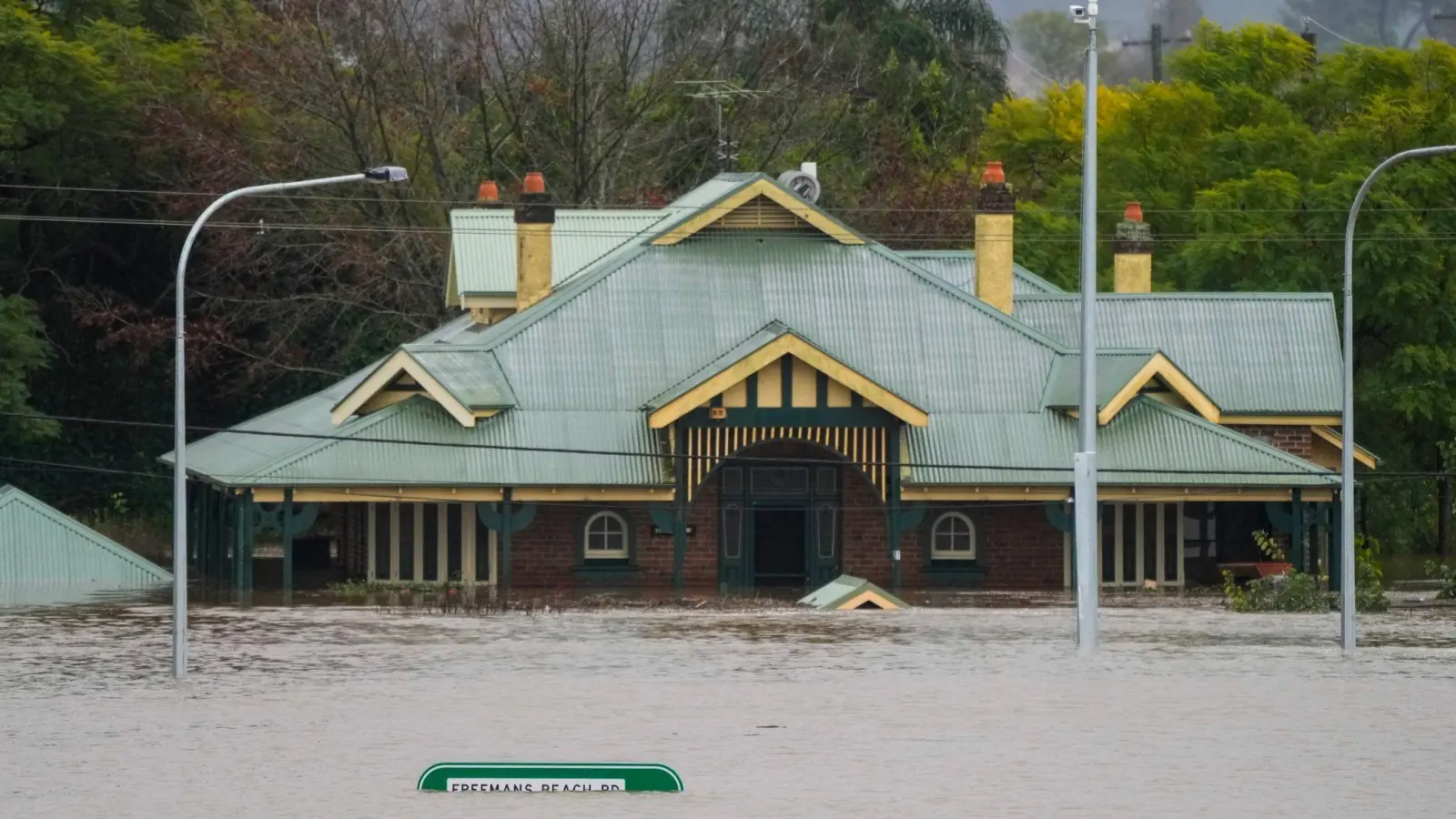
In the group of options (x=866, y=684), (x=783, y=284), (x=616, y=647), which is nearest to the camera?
(x=866, y=684)

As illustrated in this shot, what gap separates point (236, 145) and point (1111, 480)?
83.5 ft

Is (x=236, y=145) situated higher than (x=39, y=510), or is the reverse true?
(x=236, y=145)

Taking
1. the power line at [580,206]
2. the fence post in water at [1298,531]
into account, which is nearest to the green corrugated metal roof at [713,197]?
the power line at [580,206]

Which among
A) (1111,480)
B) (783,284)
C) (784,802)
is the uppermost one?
(783,284)

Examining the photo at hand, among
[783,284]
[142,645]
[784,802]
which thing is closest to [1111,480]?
[783,284]

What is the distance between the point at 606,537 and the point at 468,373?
13.7 ft

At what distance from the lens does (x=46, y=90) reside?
2682 inches

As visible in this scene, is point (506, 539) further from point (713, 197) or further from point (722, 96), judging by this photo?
point (722, 96)

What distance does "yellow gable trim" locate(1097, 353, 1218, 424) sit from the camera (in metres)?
57.5

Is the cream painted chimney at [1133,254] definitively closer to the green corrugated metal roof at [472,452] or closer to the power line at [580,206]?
the power line at [580,206]

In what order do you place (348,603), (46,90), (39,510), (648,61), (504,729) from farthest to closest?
(648,61) → (46,90) → (39,510) → (348,603) → (504,729)

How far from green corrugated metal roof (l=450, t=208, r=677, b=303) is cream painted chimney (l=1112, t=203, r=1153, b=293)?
10.3 meters

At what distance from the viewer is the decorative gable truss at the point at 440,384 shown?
56.2m

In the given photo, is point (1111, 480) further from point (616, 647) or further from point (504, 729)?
point (504, 729)
